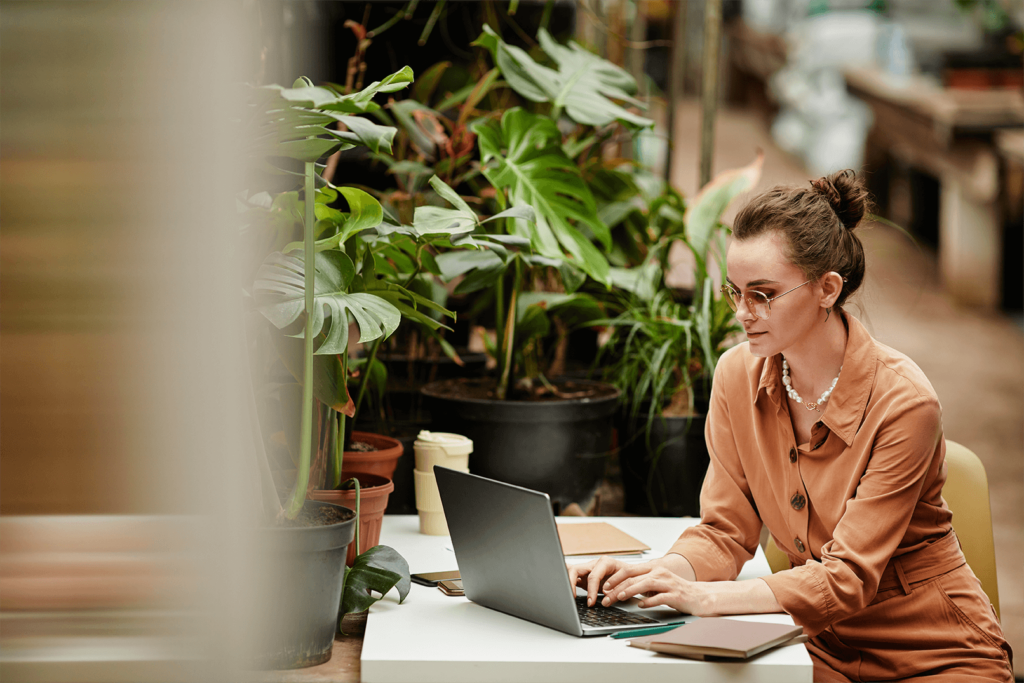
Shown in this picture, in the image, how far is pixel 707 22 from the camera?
9.68 feet

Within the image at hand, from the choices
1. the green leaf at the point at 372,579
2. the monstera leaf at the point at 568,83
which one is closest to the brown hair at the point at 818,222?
the green leaf at the point at 372,579

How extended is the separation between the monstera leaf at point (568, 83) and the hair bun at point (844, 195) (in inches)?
30.5

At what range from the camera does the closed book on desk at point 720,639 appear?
1161mm

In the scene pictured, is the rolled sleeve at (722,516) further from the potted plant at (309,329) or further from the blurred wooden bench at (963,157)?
the blurred wooden bench at (963,157)

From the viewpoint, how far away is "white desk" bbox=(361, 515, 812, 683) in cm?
116

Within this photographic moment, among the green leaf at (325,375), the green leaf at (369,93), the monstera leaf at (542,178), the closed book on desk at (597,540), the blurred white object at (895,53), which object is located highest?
the blurred white object at (895,53)

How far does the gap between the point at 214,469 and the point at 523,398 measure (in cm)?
142

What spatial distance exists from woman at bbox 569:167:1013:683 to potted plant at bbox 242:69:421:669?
35 cm

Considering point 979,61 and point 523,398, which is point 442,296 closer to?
point 523,398

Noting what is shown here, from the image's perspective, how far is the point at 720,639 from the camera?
1187 mm

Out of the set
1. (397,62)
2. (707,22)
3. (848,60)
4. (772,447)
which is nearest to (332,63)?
(397,62)

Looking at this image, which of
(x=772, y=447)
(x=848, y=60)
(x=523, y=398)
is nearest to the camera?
(x=772, y=447)

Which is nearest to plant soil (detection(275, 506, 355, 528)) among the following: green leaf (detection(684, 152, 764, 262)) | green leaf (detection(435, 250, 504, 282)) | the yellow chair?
green leaf (detection(435, 250, 504, 282))

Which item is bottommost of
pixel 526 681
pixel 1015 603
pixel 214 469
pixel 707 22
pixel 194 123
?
pixel 1015 603
